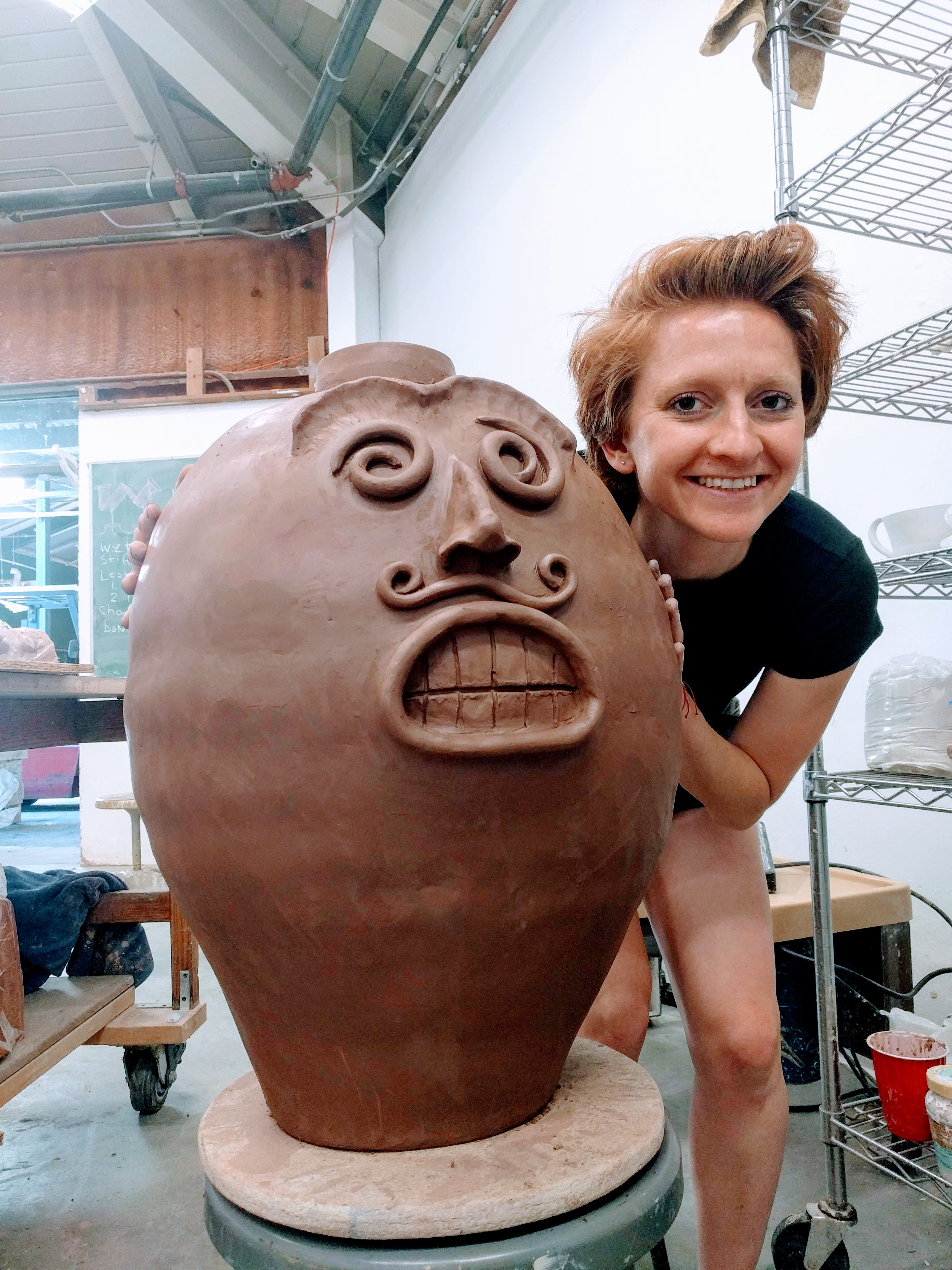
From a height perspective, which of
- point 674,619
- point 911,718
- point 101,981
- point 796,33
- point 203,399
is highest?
point 203,399

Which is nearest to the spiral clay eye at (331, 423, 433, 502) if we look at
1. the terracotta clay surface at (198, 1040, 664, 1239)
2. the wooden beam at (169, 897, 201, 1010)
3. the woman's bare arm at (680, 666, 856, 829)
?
the woman's bare arm at (680, 666, 856, 829)

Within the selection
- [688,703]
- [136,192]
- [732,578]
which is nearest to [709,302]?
[732,578]

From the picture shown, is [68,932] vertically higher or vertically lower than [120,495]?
lower

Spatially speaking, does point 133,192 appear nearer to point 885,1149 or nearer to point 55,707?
point 55,707

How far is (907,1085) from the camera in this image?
1.56 m

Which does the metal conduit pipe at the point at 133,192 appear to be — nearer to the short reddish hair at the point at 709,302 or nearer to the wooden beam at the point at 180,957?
the wooden beam at the point at 180,957

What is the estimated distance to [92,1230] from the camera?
170cm

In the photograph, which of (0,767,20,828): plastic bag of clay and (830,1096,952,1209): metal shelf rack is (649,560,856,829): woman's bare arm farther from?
(0,767,20,828): plastic bag of clay

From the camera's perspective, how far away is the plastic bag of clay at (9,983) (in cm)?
162

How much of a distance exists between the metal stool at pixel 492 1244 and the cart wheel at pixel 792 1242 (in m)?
0.82

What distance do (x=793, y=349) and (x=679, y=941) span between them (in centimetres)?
79

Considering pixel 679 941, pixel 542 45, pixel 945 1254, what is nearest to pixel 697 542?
pixel 679 941

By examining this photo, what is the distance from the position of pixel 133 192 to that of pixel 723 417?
433cm

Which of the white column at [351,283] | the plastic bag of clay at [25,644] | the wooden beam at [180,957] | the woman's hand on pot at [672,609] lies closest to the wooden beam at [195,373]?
the white column at [351,283]
